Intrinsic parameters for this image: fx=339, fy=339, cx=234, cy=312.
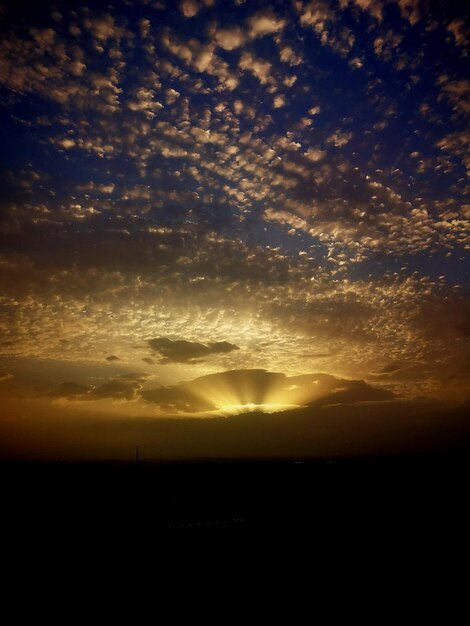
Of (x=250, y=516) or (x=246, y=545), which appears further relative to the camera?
(x=250, y=516)

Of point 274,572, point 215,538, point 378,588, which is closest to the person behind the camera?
point 378,588

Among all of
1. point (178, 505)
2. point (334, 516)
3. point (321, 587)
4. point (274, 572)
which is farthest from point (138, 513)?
point (321, 587)

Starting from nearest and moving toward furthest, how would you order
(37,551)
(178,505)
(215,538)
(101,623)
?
(101,623) < (37,551) < (215,538) < (178,505)

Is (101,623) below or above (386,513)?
above

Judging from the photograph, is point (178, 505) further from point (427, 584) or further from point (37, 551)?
point (427, 584)

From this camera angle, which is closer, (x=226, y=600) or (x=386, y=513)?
(x=226, y=600)

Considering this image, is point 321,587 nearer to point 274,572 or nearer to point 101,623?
point 274,572

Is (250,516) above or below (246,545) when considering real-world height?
below

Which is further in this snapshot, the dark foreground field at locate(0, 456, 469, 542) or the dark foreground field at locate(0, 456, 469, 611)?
the dark foreground field at locate(0, 456, 469, 542)

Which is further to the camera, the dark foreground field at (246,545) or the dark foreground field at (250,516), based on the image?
the dark foreground field at (250,516)
